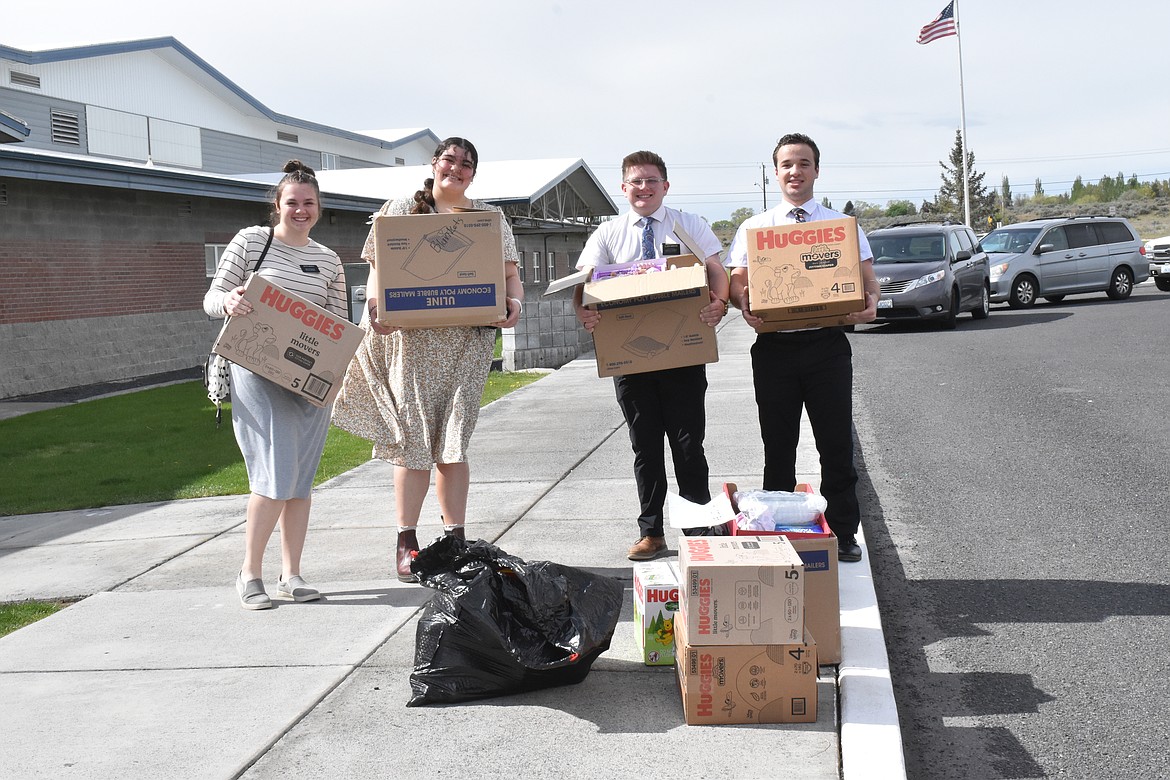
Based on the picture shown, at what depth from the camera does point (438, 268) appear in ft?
16.1

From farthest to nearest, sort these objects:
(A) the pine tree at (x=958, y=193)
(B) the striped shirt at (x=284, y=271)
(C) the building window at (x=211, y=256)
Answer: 1. (A) the pine tree at (x=958, y=193)
2. (C) the building window at (x=211, y=256)
3. (B) the striped shirt at (x=284, y=271)

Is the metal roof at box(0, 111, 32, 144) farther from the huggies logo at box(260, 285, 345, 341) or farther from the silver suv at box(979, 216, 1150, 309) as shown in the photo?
the silver suv at box(979, 216, 1150, 309)

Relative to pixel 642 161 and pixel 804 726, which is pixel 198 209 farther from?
pixel 804 726

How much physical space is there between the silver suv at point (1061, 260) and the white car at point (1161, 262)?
7.83 ft

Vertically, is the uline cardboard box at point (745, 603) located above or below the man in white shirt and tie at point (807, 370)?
below

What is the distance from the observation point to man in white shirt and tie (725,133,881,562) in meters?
4.93

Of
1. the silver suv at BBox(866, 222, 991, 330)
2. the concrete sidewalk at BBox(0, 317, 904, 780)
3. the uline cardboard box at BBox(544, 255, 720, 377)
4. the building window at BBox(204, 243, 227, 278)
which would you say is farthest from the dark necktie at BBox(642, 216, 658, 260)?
the building window at BBox(204, 243, 227, 278)

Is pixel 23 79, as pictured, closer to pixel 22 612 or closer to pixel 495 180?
pixel 495 180

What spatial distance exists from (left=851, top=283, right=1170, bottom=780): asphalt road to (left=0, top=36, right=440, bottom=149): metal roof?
26.1m

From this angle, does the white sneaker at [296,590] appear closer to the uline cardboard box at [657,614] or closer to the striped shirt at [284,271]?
the striped shirt at [284,271]

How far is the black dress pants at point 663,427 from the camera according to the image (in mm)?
5250

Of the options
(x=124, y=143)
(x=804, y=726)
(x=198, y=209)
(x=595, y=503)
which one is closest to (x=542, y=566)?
(x=804, y=726)

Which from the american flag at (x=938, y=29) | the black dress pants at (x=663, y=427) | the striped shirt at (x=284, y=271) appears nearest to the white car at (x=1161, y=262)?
the american flag at (x=938, y=29)

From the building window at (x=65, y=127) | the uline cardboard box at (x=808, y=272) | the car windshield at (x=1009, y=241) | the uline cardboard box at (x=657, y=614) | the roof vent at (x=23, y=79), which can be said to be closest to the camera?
the uline cardboard box at (x=657, y=614)
